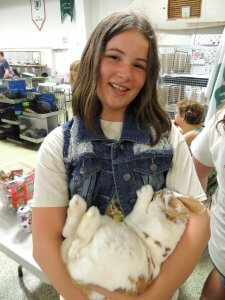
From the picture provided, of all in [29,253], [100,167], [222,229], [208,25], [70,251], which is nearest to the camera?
[70,251]

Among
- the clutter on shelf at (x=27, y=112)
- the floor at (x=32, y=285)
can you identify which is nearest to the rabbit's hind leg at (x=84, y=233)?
the floor at (x=32, y=285)

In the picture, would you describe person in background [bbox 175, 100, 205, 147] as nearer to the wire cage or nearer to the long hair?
the wire cage

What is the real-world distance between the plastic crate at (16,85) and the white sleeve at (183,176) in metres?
3.75

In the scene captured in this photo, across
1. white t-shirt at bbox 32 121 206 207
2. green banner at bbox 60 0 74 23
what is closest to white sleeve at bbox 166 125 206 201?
white t-shirt at bbox 32 121 206 207

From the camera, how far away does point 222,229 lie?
94 centimetres

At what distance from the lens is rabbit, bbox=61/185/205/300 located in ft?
2.05

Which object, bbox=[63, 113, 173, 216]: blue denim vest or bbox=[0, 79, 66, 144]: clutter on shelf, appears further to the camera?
bbox=[0, 79, 66, 144]: clutter on shelf

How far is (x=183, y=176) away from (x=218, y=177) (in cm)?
30

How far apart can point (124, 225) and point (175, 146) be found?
287 millimetres

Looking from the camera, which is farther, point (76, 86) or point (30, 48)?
point (30, 48)

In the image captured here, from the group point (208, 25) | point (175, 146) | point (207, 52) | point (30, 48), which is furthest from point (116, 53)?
point (30, 48)

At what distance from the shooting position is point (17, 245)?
1.13m

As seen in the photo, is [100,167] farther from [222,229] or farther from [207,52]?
[207,52]

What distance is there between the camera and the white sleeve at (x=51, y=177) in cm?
71
